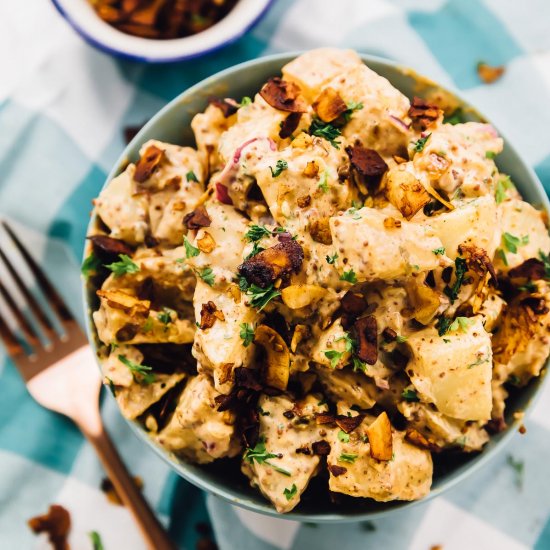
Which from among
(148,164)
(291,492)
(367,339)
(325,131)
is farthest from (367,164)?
(291,492)

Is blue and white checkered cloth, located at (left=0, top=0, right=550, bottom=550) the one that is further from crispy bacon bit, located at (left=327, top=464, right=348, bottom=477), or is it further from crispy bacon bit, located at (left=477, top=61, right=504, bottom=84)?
crispy bacon bit, located at (left=327, top=464, right=348, bottom=477)

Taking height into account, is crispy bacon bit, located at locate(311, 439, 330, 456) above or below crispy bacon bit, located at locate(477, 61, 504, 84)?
below

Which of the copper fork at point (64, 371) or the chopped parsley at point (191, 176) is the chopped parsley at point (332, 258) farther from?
the copper fork at point (64, 371)

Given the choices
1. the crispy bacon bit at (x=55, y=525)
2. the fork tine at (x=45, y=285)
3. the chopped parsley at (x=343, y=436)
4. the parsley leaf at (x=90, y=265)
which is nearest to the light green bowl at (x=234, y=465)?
the parsley leaf at (x=90, y=265)

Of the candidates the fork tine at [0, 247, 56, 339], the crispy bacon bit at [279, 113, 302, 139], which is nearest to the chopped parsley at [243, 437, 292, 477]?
the crispy bacon bit at [279, 113, 302, 139]

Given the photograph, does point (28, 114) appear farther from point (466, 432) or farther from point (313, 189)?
point (466, 432)

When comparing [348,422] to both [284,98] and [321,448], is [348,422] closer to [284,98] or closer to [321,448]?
[321,448]
